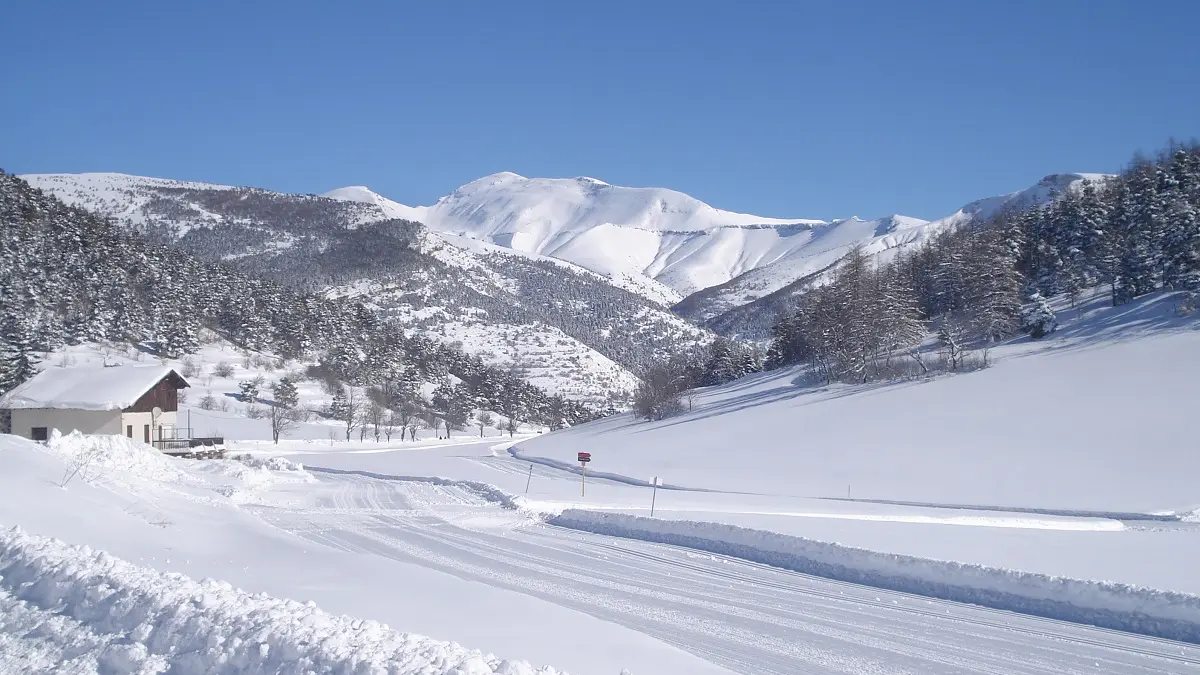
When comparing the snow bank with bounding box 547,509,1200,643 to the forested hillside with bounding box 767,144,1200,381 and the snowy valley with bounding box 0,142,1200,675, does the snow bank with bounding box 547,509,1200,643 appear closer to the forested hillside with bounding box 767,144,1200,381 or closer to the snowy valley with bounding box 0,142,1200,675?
the snowy valley with bounding box 0,142,1200,675

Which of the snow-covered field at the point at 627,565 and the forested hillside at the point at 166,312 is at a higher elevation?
the forested hillside at the point at 166,312

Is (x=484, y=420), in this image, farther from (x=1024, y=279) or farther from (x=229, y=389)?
(x=1024, y=279)

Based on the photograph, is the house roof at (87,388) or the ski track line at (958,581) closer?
the ski track line at (958,581)

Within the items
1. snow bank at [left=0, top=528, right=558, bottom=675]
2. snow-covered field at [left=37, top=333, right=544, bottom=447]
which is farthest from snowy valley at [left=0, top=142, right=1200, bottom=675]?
snow-covered field at [left=37, top=333, right=544, bottom=447]

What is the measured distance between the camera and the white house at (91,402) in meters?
44.7

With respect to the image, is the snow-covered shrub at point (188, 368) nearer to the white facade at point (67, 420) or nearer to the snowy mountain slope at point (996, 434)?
the white facade at point (67, 420)

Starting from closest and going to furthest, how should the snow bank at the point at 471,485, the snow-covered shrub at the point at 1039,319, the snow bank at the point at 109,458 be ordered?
the snow bank at the point at 109,458 → the snow bank at the point at 471,485 → the snow-covered shrub at the point at 1039,319

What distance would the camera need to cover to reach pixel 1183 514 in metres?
23.2

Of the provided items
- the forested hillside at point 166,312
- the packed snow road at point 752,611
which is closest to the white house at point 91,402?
the forested hillside at point 166,312

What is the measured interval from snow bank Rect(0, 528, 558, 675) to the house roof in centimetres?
3919

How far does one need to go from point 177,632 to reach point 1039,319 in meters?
61.5

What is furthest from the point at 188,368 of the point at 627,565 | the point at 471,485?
the point at 627,565

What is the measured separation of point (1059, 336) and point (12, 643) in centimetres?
6141

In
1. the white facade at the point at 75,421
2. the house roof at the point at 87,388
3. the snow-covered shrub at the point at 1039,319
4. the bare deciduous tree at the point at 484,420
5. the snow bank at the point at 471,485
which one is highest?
the snow-covered shrub at the point at 1039,319
